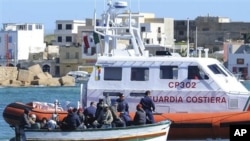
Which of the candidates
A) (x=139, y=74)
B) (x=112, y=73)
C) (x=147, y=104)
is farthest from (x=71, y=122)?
(x=139, y=74)

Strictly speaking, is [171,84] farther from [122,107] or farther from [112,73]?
[122,107]

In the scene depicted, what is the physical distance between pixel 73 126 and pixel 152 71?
12.5 ft

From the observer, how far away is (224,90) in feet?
88.6

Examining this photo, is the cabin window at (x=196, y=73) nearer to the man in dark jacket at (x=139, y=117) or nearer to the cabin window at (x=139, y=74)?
the cabin window at (x=139, y=74)

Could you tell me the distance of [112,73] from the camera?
27406mm

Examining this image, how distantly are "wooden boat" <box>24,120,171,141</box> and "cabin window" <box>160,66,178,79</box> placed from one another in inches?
121

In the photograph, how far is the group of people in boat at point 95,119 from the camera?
24422 millimetres

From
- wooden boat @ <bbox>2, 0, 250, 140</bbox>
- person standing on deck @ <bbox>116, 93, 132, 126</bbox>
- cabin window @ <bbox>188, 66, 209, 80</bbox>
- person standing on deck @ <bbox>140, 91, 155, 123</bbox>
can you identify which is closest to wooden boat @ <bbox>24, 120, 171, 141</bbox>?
person standing on deck @ <bbox>116, 93, 132, 126</bbox>

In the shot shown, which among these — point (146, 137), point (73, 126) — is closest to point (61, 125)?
point (73, 126)

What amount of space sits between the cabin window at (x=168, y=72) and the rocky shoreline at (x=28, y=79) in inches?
2520

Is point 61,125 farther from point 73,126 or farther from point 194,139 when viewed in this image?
point 194,139

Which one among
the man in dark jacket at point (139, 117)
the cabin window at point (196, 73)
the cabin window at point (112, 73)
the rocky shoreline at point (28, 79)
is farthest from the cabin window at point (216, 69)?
the rocky shoreline at point (28, 79)

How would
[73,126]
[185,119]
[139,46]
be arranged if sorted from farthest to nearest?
[139,46], [185,119], [73,126]

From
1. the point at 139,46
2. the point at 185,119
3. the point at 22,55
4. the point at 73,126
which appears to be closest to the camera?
the point at 73,126
